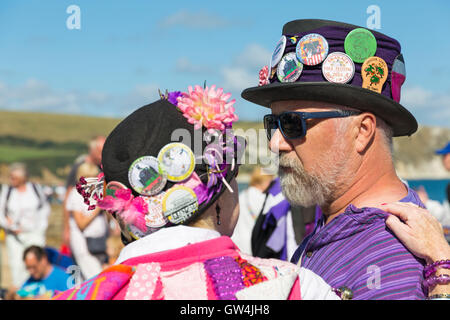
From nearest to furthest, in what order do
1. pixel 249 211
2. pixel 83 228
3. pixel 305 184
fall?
1. pixel 305 184
2. pixel 83 228
3. pixel 249 211

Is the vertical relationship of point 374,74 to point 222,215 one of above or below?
above

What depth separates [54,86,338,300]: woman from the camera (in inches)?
74.6

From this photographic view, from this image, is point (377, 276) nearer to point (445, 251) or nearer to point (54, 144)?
point (445, 251)

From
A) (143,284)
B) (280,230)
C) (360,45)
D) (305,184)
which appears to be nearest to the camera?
(143,284)

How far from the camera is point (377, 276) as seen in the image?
224 cm

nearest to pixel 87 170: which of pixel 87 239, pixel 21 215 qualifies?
pixel 87 239

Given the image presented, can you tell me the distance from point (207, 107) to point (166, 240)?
1.85 feet

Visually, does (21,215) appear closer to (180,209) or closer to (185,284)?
(180,209)

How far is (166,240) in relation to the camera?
2023 mm

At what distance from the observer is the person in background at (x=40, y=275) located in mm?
6523

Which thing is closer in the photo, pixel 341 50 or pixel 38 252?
pixel 341 50

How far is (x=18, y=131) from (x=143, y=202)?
224 feet

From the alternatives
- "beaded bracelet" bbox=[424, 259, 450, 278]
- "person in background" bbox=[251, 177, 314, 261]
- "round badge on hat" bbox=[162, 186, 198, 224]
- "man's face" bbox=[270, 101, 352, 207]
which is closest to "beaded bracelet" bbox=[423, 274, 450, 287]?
"beaded bracelet" bbox=[424, 259, 450, 278]

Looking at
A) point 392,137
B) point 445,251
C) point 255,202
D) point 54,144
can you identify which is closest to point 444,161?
point 255,202
